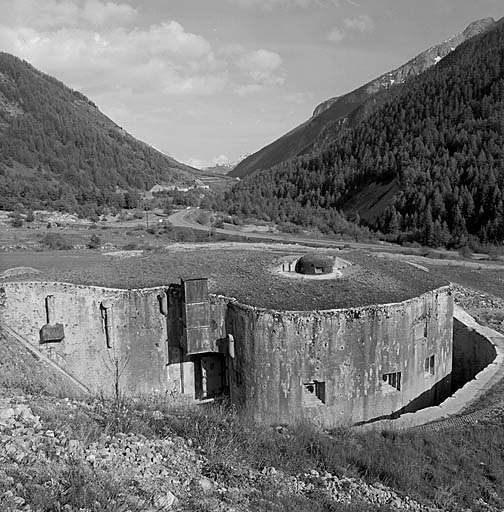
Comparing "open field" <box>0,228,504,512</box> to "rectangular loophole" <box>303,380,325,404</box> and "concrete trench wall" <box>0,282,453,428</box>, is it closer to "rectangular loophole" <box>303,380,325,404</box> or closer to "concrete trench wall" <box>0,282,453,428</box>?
"concrete trench wall" <box>0,282,453,428</box>

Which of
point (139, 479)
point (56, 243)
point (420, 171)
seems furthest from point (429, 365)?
point (420, 171)

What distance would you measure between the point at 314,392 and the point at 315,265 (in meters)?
5.46

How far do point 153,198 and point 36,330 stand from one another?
355 feet

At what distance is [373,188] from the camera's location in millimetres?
88125

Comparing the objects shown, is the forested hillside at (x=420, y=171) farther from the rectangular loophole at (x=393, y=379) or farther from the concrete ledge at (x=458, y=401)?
the rectangular loophole at (x=393, y=379)

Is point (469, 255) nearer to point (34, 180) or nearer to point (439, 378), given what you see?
point (439, 378)

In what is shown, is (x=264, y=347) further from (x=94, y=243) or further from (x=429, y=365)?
(x=94, y=243)

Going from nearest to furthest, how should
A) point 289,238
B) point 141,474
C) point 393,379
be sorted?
point 141,474 < point 393,379 < point 289,238

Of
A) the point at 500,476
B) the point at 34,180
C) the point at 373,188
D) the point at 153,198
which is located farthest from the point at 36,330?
the point at 153,198

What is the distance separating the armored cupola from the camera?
19.4m

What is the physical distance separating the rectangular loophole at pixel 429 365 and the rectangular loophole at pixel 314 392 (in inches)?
161

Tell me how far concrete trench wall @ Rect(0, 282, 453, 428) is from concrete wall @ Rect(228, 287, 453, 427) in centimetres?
3

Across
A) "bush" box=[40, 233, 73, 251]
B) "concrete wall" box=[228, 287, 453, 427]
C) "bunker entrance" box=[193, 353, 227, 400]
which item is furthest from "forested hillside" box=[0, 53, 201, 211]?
"concrete wall" box=[228, 287, 453, 427]

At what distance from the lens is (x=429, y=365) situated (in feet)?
56.5
